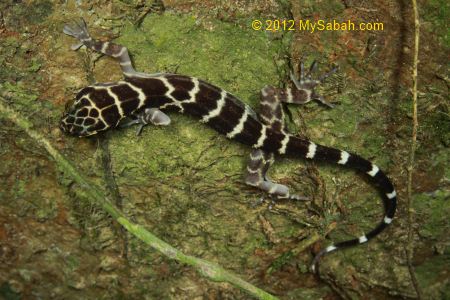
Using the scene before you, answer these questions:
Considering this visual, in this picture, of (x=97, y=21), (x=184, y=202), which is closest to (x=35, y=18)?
(x=97, y=21)

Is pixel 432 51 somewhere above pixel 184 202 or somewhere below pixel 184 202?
above

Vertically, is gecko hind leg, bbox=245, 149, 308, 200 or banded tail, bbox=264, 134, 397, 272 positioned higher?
banded tail, bbox=264, 134, 397, 272

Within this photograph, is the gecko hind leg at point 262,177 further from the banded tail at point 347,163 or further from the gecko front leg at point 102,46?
the gecko front leg at point 102,46

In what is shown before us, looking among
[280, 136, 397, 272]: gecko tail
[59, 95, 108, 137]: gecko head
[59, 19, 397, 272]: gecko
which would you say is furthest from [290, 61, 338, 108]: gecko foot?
[59, 95, 108, 137]: gecko head

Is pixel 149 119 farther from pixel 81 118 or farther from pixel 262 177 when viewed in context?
pixel 262 177

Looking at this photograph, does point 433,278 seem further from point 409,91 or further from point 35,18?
point 35,18

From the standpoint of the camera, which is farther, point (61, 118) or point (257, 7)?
point (257, 7)

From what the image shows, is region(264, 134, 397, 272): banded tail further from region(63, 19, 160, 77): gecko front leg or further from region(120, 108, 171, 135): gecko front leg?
region(63, 19, 160, 77): gecko front leg

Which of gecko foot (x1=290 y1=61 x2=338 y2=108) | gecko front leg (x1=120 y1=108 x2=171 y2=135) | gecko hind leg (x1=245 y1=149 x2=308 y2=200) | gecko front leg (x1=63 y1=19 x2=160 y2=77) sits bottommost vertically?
gecko hind leg (x1=245 y1=149 x2=308 y2=200)

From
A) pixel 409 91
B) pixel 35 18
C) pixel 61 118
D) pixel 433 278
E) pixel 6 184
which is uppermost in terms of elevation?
pixel 409 91
